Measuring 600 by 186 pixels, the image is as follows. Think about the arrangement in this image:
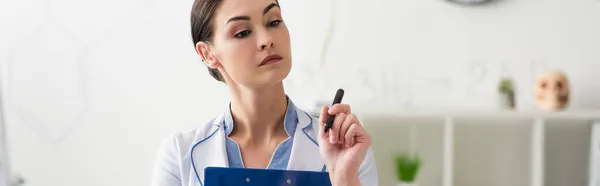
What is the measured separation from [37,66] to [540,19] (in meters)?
1.23

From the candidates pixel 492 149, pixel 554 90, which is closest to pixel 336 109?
pixel 554 90

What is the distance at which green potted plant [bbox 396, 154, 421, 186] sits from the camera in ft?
4.86

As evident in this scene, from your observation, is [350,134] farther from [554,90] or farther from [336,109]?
[554,90]

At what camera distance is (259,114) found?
0.81 m

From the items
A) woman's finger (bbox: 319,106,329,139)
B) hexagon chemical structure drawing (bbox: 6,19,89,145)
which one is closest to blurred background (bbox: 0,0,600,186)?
hexagon chemical structure drawing (bbox: 6,19,89,145)

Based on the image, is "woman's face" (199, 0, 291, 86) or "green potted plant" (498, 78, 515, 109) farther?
"green potted plant" (498, 78, 515, 109)

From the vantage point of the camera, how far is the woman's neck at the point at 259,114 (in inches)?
31.6

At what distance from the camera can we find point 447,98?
63.7 inches

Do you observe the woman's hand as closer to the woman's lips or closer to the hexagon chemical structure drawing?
the woman's lips

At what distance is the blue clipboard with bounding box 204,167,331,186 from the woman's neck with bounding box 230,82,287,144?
0.27ft

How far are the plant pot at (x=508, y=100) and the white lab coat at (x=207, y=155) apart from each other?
801mm

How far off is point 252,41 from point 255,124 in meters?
0.11

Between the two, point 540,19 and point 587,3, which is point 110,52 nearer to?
point 540,19

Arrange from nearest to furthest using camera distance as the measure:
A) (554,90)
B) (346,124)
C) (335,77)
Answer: (346,124) → (554,90) → (335,77)
